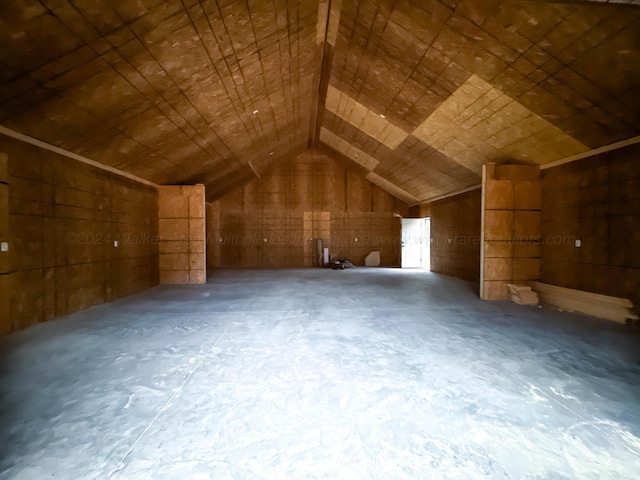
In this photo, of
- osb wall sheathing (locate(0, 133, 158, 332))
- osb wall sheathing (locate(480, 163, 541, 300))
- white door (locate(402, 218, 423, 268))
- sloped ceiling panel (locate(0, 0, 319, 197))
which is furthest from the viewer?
white door (locate(402, 218, 423, 268))

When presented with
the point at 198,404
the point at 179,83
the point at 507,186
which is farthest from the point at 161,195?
the point at 507,186

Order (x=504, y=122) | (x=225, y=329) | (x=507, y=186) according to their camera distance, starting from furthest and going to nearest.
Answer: (x=507, y=186) → (x=504, y=122) → (x=225, y=329)

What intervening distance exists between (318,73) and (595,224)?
7917 mm

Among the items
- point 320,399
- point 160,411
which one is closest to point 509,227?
point 320,399

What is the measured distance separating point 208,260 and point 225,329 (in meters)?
11.9

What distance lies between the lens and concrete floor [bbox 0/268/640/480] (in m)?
2.23

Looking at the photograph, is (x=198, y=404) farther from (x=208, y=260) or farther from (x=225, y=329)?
(x=208, y=260)

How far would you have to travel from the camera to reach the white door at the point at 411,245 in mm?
16812

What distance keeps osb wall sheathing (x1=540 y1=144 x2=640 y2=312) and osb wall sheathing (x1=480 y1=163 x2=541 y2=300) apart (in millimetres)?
235

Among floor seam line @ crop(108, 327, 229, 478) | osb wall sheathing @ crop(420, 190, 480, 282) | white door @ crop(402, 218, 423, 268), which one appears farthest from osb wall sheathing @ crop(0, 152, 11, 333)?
white door @ crop(402, 218, 423, 268)

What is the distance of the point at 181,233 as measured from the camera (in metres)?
10.8

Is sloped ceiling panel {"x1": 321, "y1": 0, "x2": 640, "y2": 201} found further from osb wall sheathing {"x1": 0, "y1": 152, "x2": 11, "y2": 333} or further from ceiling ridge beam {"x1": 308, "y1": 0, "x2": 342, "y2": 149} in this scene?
osb wall sheathing {"x1": 0, "y1": 152, "x2": 11, "y2": 333}

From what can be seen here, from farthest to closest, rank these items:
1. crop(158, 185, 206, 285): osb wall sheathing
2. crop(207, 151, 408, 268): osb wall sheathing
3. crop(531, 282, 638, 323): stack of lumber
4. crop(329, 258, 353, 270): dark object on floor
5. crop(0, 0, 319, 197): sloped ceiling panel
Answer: crop(207, 151, 408, 268): osb wall sheathing < crop(329, 258, 353, 270): dark object on floor < crop(158, 185, 206, 285): osb wall sheathing < crop(531, 282, 638, 323): stack of lumber < crop(0, 0, 319, 197): sloped ceiling panel

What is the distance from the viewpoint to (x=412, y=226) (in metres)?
16.9
